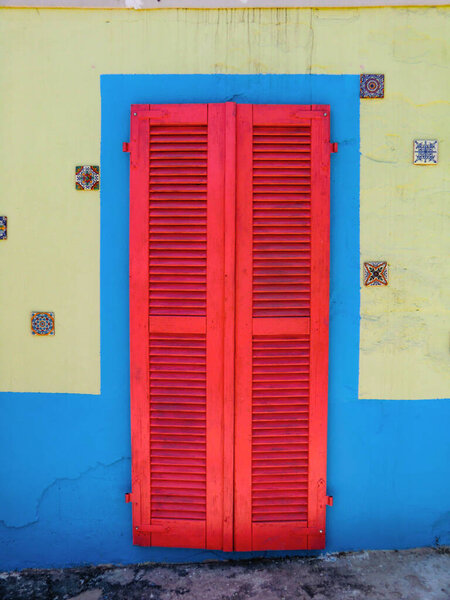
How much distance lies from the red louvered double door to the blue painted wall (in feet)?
0.38

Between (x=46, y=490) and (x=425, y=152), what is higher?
(x=425, y=152)

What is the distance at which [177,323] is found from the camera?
6.82 ft

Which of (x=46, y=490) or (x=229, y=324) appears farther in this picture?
(x=46, y=490)

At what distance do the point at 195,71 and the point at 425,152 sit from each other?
1211 millimetres

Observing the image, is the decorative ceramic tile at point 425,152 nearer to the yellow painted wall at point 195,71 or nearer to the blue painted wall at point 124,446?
the yellow painted wall at point 195,71

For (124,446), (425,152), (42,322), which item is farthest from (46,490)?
(425,152)

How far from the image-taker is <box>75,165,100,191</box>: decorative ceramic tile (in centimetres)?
215

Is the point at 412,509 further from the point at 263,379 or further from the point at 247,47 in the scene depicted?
the point at 247,47

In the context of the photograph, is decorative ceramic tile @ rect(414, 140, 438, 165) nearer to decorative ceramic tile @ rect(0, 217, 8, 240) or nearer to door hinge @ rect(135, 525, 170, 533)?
decorative ceramic tile @ rect(0, 217, 8, 240)

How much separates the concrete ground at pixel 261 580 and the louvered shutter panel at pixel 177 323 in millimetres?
157

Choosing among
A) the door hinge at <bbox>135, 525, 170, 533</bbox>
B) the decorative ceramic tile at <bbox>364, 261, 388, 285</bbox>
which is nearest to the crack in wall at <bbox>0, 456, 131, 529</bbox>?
the door hinge at <bbox>135, 525, 170, 533</bbox>

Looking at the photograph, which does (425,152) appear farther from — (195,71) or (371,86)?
→ (195,71)

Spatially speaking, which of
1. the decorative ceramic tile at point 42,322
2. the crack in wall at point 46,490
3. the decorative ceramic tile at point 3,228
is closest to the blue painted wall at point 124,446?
the crack in wall at point 46,490

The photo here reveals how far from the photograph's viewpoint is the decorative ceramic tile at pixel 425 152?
2.12 m
